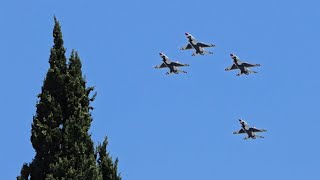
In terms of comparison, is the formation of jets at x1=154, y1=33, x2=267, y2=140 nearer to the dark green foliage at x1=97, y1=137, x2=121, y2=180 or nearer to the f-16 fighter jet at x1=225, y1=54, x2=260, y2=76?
the f-16 fighter jet at x1=225, y1=54, x2=260, y2=76

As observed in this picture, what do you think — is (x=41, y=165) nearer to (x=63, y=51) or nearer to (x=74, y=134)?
(x=74, y=134)

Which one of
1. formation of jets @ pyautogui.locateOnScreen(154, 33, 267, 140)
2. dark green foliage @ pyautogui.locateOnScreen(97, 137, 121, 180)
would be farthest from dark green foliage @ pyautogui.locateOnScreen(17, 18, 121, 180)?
formation of jets @ pyautogui.locateOnScreen(154, 33, 267, 140)

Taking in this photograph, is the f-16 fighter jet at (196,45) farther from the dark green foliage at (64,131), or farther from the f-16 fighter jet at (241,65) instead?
the dark green foliage at (64,131)

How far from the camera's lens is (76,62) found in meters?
66.4

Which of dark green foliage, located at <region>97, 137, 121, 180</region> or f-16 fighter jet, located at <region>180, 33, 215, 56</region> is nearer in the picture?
dark green foliage, located at <region>97, 137, 121, 180</region>

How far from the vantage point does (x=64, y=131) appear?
209 feet

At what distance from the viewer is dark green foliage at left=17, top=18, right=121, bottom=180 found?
62.3 metres

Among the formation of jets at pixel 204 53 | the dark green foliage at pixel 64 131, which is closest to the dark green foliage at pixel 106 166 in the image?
the dark green foliage at pixel 64 131

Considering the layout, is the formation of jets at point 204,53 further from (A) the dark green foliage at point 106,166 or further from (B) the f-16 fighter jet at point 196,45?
(A) the dark green foliage at point 106,166

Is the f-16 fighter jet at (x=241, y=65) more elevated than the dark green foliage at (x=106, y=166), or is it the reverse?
the f-16 fighter jet at (x=241, y=65)

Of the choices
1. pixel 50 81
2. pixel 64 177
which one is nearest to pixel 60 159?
pixel 64 177

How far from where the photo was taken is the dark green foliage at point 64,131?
204ft

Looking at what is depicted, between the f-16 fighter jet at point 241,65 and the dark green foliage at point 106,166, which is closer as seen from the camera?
the dark green foliage at point 106,166

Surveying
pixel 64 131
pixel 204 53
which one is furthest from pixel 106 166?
pixel 204 53
